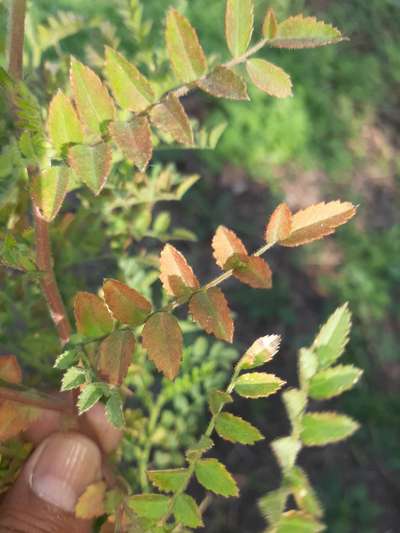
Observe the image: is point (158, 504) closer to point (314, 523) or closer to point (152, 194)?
point (314, 523)

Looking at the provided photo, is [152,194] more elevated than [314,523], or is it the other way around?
[152,194]

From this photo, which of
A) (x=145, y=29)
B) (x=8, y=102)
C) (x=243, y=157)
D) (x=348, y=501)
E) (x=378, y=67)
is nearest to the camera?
(x=8, y=102)

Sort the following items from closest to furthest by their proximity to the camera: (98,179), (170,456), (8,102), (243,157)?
(98,179), (8,102), (170,456), (243,157)

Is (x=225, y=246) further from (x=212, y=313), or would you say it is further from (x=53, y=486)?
(x=53, y=486)

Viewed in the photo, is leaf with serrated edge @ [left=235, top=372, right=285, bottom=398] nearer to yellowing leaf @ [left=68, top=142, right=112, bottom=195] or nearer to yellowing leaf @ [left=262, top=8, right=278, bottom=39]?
yellowing leaf @ [left=68, top=142, right=112, bottom=195]

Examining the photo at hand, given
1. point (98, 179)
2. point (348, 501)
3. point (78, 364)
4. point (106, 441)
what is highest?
point (98, 179)

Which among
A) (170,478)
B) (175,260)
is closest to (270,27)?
(175,260)

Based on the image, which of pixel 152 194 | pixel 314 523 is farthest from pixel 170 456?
pixel 314 523
